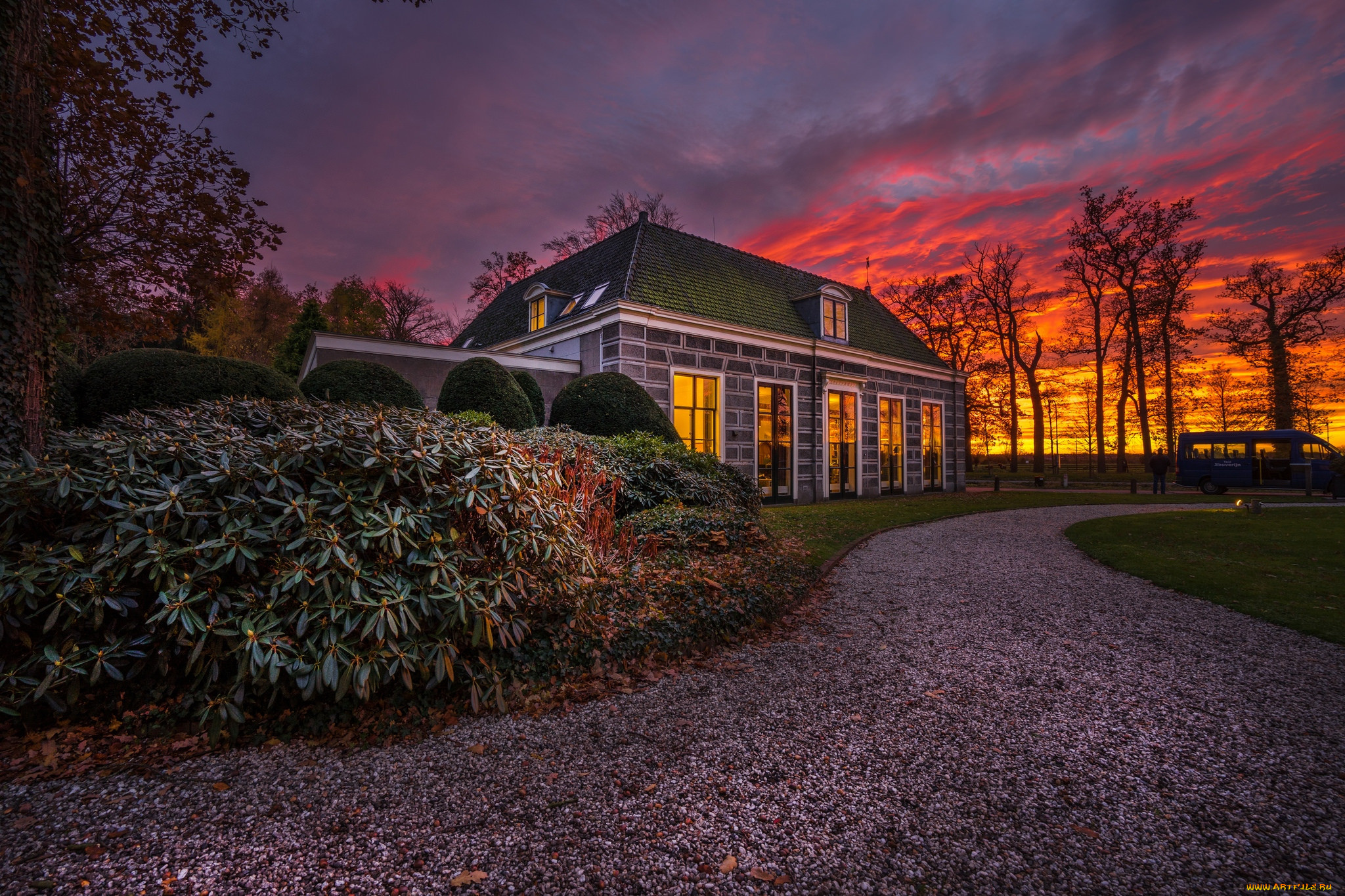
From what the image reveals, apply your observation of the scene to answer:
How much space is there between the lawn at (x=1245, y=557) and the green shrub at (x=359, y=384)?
10324 millimetres

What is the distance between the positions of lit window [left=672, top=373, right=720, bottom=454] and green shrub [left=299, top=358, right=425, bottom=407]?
536 centimetres

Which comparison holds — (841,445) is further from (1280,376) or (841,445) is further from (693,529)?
(1280,376)

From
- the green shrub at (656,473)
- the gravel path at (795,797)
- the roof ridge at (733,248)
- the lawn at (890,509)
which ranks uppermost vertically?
the roof ridge at (733,248)

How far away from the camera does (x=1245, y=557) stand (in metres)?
7.00

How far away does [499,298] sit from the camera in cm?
1889

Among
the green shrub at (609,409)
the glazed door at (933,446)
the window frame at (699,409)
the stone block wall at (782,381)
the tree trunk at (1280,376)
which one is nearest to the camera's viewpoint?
the green shrub at (609,409)

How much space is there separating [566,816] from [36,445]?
4615 mm

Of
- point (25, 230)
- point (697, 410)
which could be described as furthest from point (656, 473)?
point (25, 230)

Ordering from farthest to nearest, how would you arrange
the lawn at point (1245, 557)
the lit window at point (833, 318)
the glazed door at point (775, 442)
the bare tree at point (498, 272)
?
the bare tree at point (498, 272) → the lit window at point (833, 318) → the glazed door at point (775, 442) → the lawn at point (1245, 557)

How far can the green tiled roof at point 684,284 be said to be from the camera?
482 inches

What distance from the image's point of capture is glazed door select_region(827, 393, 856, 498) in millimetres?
15305

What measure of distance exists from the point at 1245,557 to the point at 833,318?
1044cm

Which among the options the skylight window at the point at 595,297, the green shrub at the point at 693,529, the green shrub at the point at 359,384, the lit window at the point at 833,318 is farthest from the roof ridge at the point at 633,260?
the green shrub at the point at 693,529

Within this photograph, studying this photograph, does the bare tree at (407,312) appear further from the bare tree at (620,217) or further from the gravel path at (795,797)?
the gravel path at (795,797)
